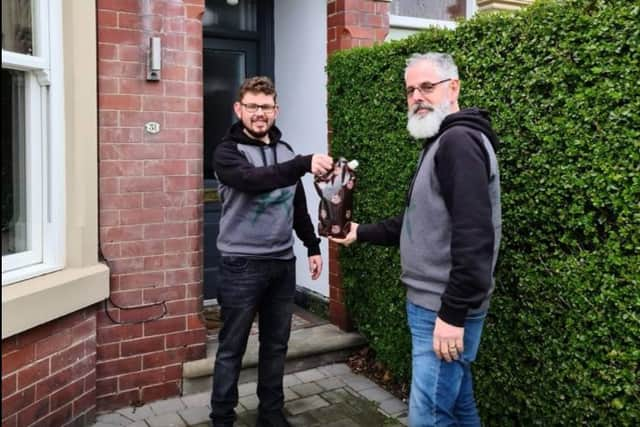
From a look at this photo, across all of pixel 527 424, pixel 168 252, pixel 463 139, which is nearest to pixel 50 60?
pixel 168 252

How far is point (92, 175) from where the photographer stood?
11.9 feet

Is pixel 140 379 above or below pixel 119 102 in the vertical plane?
below

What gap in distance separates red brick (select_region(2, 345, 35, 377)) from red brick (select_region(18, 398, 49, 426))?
0.84 feet

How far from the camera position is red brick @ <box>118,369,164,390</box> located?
3.92 meters

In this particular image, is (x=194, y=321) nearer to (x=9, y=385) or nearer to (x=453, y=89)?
(x=9, y=385)

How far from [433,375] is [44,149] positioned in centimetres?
245

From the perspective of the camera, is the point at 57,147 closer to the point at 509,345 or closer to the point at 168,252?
the point at 168,252

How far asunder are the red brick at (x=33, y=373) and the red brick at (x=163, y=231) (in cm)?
98

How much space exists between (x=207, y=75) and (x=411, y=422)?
12.9ft

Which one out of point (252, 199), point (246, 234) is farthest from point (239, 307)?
point (252, 199)

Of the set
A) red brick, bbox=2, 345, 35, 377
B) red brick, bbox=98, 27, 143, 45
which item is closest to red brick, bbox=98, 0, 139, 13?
red brick, bbox=98, 27, 143, 45

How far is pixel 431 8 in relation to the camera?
238 inches

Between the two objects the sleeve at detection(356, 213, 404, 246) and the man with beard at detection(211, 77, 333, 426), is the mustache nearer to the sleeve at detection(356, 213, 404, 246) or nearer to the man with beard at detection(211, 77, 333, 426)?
the sleeve at detection(356, 213, 404, 246)

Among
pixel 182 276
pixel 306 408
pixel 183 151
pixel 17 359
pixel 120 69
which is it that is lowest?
pixel 306 408
